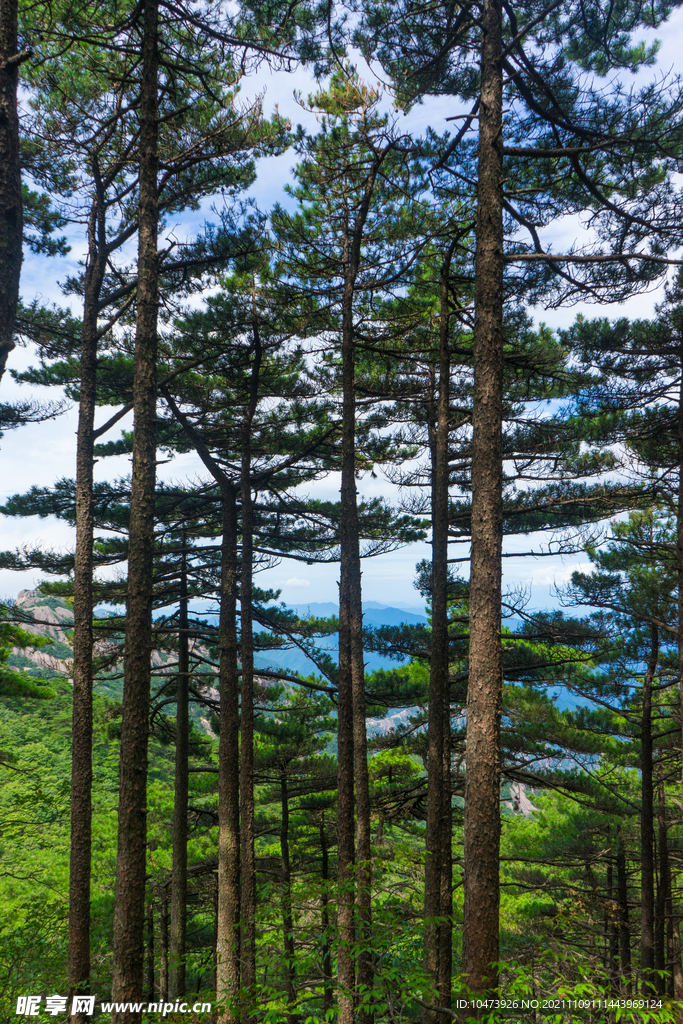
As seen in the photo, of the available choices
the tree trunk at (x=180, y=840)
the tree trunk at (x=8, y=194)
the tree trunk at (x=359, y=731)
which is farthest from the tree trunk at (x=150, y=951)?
the tree trunk at (x=8, y=194)

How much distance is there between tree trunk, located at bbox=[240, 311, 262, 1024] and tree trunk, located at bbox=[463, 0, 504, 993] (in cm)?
436

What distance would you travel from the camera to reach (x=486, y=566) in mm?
4473

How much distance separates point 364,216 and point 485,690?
747 centimetres

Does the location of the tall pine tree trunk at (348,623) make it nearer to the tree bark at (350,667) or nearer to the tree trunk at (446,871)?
the tree bark at (350,667)

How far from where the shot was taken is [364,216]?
8.66 m

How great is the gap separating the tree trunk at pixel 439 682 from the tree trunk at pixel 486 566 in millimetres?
1819

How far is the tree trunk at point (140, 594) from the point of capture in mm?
4453

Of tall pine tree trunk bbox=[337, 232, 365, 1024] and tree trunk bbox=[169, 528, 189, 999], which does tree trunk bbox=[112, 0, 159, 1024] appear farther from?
tree trunk bbox=[169, 528, 189, 999]

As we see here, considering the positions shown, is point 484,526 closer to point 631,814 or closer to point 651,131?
point 651,131

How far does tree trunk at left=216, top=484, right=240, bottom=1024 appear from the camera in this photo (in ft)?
26.7

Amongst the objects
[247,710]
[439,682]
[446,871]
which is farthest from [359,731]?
[446,871]

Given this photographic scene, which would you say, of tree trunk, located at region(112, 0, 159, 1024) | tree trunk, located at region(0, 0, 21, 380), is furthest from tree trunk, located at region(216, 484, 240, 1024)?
tree trunk, located at region(0, 0, 21, 380)

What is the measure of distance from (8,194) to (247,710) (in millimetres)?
7958

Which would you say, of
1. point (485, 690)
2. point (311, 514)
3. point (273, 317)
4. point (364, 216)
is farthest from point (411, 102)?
point (311, 514)
